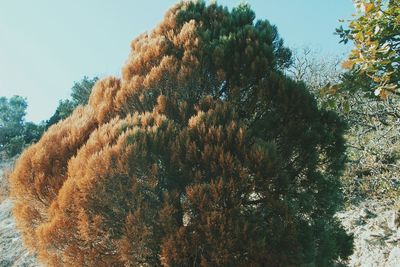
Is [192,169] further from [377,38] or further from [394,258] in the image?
[394,258]

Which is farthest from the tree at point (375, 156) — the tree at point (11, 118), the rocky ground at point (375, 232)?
the tree at point (11, 118)

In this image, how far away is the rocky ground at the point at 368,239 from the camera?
918 centimetres

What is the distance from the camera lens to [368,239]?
9.74 meters

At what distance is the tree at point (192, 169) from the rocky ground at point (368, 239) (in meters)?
2.64

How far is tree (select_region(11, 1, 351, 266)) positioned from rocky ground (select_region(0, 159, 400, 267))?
2.64 m

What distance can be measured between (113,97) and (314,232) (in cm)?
464

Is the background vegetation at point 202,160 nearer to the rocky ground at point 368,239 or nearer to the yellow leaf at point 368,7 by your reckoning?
the yellow leaf at point 368,7

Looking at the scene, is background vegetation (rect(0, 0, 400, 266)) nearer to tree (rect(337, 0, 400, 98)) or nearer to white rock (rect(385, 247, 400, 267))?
tree (rect(337, 0, 400, 98))

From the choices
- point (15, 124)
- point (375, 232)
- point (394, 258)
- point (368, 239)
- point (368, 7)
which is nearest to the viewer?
point (368, 7)

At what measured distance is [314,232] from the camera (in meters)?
6.31

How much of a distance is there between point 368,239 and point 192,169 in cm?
632

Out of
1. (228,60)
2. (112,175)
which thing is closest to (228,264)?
(112,175)

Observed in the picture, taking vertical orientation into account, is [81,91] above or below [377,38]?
above

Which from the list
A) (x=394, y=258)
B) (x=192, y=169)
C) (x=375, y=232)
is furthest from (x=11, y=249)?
(x=394, y=258)
